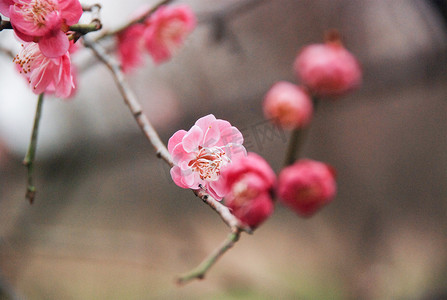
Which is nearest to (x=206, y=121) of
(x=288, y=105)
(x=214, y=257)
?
(x=214, y=257)

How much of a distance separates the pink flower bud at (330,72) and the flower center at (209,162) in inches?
13.5

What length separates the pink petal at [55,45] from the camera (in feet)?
1.09

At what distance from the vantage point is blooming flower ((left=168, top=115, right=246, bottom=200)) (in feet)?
1.16

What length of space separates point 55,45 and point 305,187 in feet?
1.00

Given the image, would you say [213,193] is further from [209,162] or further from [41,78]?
[41,78]

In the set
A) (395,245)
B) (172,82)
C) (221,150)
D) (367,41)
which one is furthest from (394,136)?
(221,150)

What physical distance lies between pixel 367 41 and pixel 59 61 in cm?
166

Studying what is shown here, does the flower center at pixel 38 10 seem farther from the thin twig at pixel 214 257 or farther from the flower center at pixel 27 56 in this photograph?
the thin twig at pixel 214 257

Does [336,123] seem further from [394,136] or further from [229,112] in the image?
[229,112]

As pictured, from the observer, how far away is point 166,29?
832 mm

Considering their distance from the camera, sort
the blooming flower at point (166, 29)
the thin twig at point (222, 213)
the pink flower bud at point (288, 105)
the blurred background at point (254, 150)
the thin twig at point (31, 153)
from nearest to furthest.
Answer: the thin twig at point (222, 213) → the thin twig at point (31, 153) → the pink flower bud at point (288, 105) → the blooming flower at point (166, 29) → the blurred background at point (254, 150)

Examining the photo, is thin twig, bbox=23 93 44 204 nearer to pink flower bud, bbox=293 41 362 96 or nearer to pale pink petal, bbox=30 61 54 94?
pale pink petal, bbox=30 61 54 94

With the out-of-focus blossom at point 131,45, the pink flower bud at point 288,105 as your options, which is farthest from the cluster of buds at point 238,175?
the out-of-focus blossom at point 131,45

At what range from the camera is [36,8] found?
34 centimetres
